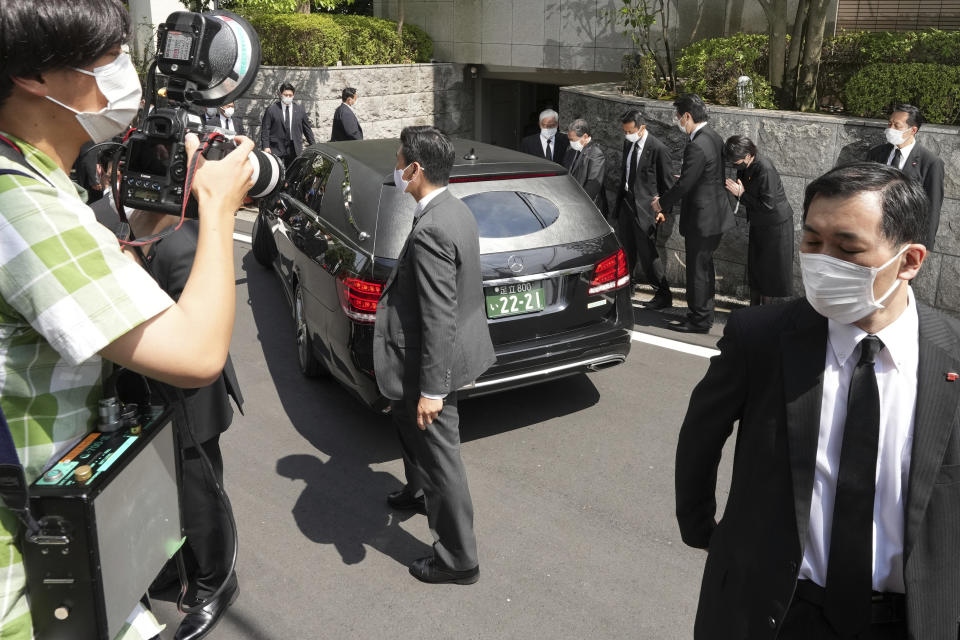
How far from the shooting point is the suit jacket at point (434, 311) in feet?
12.4

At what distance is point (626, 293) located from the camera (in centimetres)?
585

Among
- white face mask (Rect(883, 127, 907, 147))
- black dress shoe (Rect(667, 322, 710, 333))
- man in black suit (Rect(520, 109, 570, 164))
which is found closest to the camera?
white face mask (Rect(883, 127, 907, 147))

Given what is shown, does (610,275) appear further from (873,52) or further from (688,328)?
(873,52)

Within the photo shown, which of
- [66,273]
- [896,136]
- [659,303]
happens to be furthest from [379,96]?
[66,273]

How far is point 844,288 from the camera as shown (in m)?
1.98

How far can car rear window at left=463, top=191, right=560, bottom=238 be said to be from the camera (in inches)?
212

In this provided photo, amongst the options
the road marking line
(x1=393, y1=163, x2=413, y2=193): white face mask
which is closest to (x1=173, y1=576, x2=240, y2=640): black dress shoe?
(x1=393, y1=163, x2=413, y2=193): white face mask

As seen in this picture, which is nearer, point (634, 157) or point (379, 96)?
point (634, 157)

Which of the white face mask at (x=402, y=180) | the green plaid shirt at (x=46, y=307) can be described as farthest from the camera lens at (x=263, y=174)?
the white face mask at (x=402, y=180)

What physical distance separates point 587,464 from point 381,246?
5.82 ft

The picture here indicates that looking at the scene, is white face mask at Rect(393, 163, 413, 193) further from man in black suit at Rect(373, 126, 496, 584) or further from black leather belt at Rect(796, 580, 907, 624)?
black leather belt at Rect(796, 580, 907, 624)

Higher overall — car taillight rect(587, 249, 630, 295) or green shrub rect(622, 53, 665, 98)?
green shrub rect(622, 53, 665, 98)

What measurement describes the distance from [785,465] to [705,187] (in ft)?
20.4

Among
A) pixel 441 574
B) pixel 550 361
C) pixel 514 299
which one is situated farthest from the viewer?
pixel 550 361
